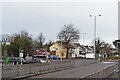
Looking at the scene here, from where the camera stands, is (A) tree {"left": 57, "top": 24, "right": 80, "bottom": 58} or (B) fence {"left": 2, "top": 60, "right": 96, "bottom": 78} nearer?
(B) fence {"left": 2, "top": 60, "right": 96, "bottom": 78}

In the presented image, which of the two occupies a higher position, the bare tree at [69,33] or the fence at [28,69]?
the bare tree at [69,33]

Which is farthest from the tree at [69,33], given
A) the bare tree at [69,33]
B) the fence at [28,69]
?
the fence at [28,69]

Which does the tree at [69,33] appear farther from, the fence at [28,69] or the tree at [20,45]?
the fence at [28,69]

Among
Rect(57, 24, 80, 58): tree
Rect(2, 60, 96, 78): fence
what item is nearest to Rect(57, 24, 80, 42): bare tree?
Rect(57, 24, 80, 58): tree

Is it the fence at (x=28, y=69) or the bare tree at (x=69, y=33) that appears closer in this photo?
the fence at (x=28, y=69)

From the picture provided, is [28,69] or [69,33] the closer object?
[28,69]

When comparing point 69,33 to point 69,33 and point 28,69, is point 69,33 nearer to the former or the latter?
point 69,33

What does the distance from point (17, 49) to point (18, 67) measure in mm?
49418

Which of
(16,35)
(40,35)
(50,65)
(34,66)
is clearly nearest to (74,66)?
(50,65)

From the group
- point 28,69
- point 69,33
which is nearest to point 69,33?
point 69,33

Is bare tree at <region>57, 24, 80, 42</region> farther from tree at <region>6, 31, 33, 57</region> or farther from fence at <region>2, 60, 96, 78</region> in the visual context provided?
fence at <region>2, 60, 96, 78</region>

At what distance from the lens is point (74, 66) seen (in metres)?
37.0

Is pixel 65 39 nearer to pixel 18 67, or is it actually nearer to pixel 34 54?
pixel 34 54

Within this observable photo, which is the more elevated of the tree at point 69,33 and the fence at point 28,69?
the tree at point 69,33
